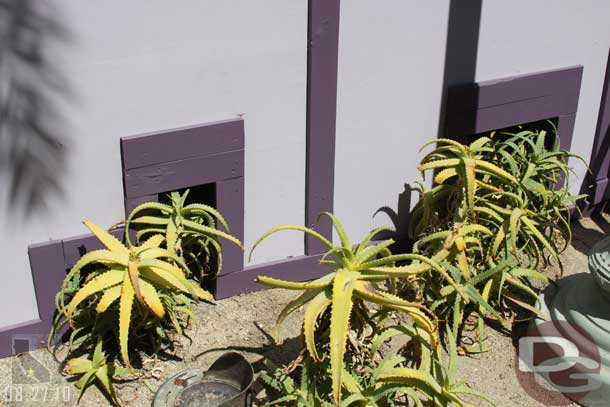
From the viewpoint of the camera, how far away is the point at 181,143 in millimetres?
4262

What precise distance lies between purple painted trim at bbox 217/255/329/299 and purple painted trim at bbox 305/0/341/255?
3.2 inches

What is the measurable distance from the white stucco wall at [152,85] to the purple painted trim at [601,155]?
2120 millimetres

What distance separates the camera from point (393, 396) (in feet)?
12.6

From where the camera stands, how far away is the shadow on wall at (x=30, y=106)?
12.2ft

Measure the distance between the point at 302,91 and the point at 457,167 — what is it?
88cm

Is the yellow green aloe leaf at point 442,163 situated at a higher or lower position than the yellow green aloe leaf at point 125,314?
higher

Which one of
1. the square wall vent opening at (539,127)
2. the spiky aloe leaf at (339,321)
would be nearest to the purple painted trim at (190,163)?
the spiky aloe leaf at (339,321)

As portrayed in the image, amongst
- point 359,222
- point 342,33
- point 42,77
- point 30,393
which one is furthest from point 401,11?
point 30,393

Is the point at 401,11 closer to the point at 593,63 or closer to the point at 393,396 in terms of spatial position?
the point at 593,63

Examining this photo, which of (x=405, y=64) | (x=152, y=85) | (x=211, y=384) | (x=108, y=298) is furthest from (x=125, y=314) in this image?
(x=405, y=64)

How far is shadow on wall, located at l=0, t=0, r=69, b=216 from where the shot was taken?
12.2ft

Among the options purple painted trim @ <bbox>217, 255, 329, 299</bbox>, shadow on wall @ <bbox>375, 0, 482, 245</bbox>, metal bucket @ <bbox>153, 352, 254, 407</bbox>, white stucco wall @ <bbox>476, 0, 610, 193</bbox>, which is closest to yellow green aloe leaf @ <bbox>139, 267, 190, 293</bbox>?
metal bucket @ <bbox>153, 352, 254, 407</bbox>
